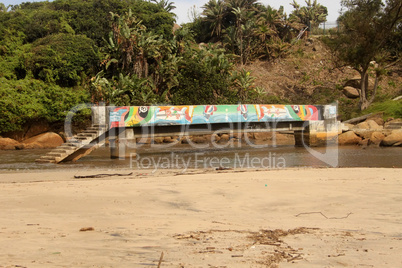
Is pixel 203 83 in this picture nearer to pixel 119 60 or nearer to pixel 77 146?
pixel 119 60

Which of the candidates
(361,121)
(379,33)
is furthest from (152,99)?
(379,33)

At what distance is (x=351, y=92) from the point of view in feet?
153

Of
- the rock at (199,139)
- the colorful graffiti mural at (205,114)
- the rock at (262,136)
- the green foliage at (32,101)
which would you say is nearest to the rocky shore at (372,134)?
the colorful graffiti mural at (205,114)

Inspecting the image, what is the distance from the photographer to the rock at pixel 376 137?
31188 mm

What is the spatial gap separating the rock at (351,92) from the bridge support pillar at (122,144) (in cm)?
2963

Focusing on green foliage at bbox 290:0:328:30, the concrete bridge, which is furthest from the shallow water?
green foliage at bbox 290:0:328:30

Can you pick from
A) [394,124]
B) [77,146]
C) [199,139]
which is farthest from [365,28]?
[77,146]

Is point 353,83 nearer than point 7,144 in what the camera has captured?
No

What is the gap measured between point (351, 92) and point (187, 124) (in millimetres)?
26108

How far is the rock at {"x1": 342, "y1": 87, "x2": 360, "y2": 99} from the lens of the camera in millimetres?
46450

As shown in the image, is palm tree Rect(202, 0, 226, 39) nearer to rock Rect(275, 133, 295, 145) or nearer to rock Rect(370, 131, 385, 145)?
rock Rect(275, 133, 295, 145)

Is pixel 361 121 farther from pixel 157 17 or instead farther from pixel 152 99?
pixel 157 17

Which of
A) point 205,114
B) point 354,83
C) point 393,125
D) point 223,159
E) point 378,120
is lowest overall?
point 223,159

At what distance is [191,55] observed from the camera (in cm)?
4262
